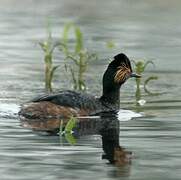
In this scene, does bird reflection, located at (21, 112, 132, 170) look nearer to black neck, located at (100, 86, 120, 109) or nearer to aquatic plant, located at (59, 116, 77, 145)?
aquatic plant, located at (59, 116, 77, 145)

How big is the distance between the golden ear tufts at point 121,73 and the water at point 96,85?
0.49 m

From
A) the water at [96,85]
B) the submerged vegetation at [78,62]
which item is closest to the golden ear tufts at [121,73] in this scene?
the water at [96,85]

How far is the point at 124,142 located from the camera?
Result: 1220cm

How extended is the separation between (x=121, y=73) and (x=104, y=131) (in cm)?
224

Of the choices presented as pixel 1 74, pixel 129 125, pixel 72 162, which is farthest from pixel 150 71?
pixel 72 162

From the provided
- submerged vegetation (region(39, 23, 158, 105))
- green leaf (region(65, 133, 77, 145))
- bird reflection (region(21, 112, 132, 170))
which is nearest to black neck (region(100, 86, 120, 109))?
bird reflection (region(21, 112, 132, 170))

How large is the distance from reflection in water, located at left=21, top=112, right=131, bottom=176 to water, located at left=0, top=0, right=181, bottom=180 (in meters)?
0.08

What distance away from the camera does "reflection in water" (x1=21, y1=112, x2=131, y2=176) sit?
1112 centimetres

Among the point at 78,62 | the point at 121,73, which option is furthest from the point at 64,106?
the point at 78,62

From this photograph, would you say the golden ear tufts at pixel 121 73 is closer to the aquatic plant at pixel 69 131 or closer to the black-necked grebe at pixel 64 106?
the black-necked grebe at pixel 64 106

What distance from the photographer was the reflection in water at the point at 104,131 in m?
11.1

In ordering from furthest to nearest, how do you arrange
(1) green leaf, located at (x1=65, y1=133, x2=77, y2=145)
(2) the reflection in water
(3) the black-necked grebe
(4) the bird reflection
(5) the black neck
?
1. (5) the black neck
2. (3) the black-necked grebe
3. (1) green leaf, located at (x1=65, y1=133, x2=77, y2=145)
4. (4) the bird reflection
5. (2) the reflection in water

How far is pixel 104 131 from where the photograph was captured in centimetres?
1328

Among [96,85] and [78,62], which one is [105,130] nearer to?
[78,62]
